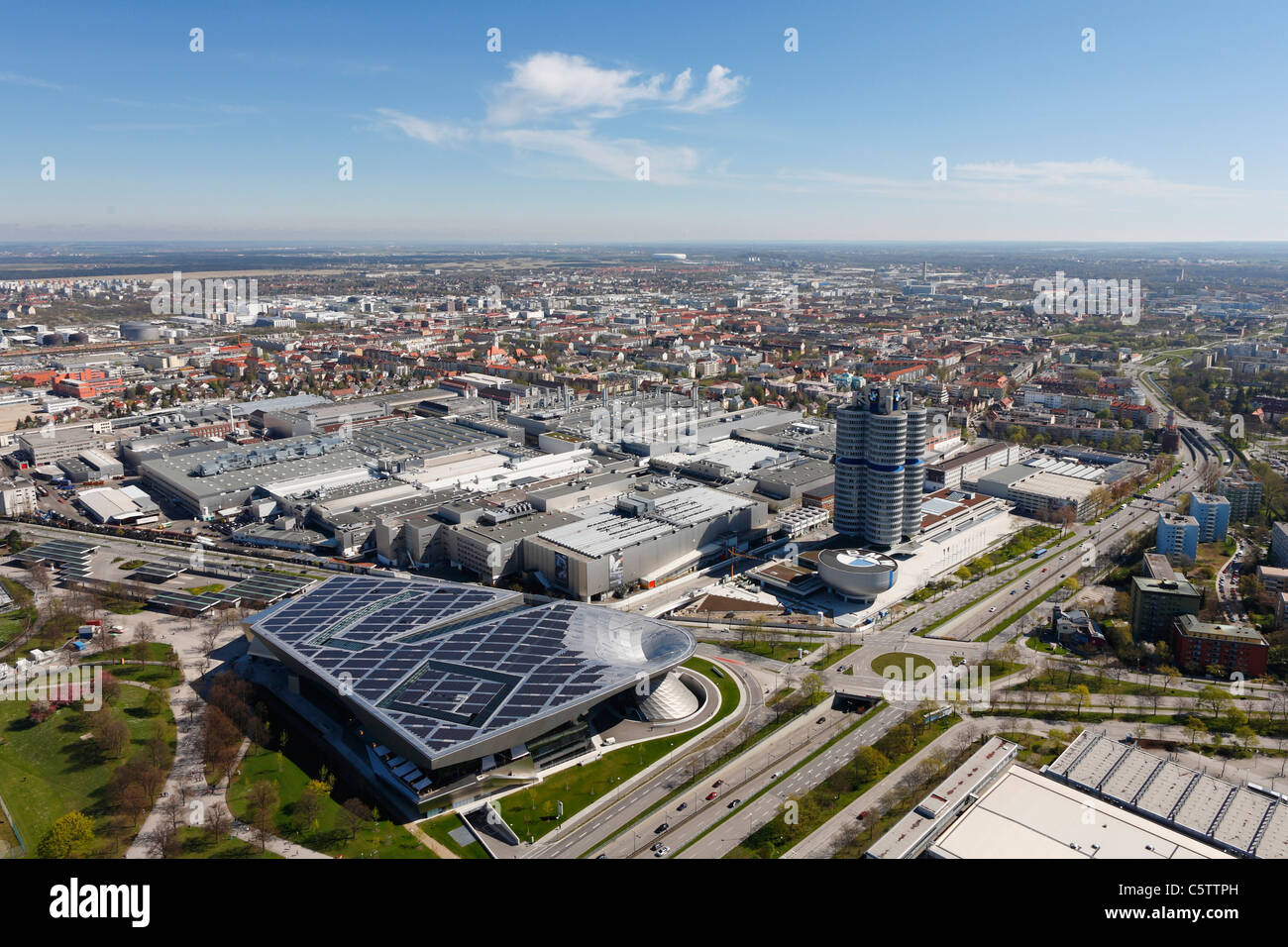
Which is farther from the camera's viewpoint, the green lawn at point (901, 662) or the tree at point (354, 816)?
the green lawn at point (901, 662)

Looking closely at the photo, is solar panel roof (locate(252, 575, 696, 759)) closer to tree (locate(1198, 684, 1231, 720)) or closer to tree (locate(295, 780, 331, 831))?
Result: tree (locate(295, 780, 331, 831))

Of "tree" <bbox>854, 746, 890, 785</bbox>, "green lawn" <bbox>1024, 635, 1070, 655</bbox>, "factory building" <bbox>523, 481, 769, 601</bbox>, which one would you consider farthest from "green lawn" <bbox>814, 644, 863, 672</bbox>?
"factory building" <bbox>523, 481, 769, 601</bbox>

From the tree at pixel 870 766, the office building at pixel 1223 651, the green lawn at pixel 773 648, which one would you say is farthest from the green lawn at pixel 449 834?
the office building at pixel 1223 651

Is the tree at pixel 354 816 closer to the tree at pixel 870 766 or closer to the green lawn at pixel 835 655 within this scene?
the tree at pixel 870 766

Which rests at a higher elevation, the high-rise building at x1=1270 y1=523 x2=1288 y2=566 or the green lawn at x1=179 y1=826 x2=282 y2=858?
the high-rise building at x1=1270 y1=523 x2=1288 y2=566

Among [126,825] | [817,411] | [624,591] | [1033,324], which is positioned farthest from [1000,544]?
[1033,324]

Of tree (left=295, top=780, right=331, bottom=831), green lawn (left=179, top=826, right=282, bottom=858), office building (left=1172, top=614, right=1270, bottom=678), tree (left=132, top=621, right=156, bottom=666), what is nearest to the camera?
green lawn (left=179, top=826, right=282, bottom=858)

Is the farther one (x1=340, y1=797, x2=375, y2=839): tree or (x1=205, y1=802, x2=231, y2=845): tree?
(x1=340, y1=797, x2=375, y2=839): tree
